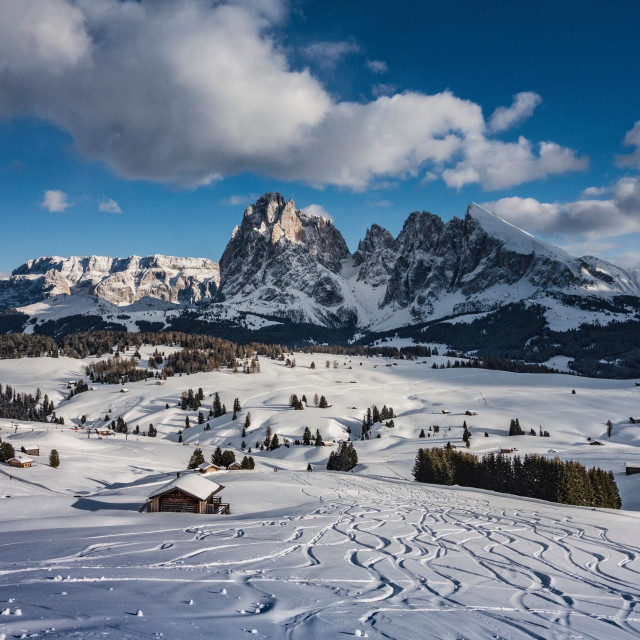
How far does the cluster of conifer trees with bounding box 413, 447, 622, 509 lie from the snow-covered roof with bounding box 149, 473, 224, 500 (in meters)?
37.4

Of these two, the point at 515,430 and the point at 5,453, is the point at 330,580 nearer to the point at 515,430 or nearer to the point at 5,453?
the point at 5,453

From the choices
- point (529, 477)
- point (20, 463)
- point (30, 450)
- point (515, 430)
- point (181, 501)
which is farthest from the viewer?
point (515, 430)

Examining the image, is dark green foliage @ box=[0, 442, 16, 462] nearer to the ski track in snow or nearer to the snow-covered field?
the snow-covered field

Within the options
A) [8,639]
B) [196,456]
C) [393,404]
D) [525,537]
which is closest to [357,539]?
[525,537]

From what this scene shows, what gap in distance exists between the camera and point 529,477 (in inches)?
2247

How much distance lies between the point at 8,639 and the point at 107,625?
1641mm

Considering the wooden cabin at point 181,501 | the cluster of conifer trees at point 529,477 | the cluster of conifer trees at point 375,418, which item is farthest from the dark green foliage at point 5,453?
the cluster of conifer trees at point 375,418

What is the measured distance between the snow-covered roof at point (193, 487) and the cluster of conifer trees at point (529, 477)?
37444 millimetres

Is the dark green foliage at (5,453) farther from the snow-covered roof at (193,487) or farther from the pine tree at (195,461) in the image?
the snow-covered roof at (193,487)

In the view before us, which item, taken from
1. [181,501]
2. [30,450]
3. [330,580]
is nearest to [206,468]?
[181,501]

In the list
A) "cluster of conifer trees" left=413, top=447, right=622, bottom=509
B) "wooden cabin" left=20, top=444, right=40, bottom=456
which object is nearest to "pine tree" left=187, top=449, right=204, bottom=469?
"wooden cabin" left=20, top=444, right=40, bottom=456

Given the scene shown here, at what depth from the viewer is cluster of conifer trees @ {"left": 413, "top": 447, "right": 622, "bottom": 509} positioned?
51344mm

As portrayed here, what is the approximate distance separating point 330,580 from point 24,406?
19099cm

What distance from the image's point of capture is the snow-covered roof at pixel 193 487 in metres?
39.1
